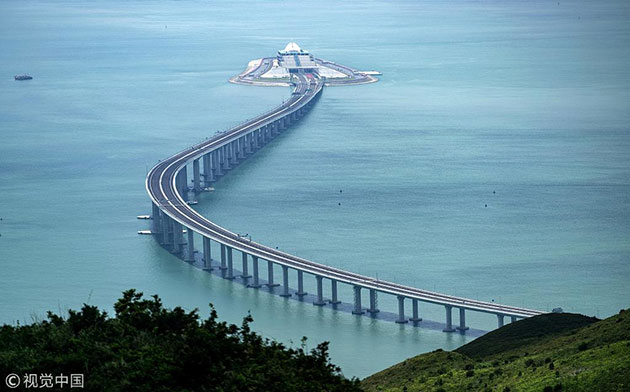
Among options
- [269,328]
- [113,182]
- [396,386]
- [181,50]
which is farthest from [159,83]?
[396,386]

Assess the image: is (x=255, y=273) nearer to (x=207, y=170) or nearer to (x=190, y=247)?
(x=190, y=247)

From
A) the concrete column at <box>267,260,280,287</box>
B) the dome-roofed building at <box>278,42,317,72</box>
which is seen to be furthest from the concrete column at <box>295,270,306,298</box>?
the dome-roofed building at <box>278,42,317,72</box>

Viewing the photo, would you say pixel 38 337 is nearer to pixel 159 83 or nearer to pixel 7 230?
pixel 7 230

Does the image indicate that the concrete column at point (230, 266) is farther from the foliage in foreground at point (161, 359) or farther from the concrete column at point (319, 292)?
the foliage in foreground at point (161, 359)

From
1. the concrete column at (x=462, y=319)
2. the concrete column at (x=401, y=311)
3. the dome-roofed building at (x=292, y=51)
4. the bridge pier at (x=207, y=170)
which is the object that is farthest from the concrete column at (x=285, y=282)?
the dome-roofed building at (x=292, y=51)

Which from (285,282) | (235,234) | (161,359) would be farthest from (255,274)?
(161,359)

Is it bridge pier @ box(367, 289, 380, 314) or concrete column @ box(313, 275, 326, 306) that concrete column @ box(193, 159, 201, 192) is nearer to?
concrete column @ box(313, 275, 326, 306)
